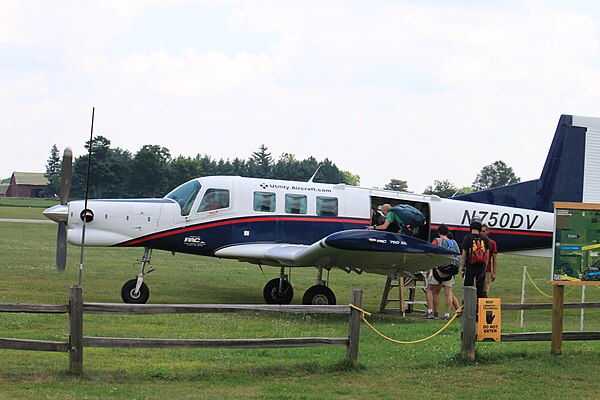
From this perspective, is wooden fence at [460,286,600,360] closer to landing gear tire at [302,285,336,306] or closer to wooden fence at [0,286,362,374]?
wooden fence at [0,286,362,374]

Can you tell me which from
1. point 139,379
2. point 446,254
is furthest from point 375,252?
point 139,379

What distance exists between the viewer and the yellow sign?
36.5 feet

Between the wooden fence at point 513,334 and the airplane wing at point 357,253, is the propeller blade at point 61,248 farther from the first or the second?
the wooden fence at point 513,334

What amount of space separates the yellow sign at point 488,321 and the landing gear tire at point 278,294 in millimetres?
8573

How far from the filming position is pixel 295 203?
18.7m

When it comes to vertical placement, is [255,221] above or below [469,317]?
above

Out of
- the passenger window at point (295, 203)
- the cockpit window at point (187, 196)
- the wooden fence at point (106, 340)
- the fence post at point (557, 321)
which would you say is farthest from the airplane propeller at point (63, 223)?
the fence post at point (557, 321)

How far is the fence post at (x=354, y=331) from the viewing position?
34.8 feet

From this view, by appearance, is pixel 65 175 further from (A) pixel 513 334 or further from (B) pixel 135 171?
(B) pixel 135 171

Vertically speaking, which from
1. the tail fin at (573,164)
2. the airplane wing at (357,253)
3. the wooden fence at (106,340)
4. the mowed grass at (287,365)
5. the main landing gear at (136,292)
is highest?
the tail fin at (573,164)

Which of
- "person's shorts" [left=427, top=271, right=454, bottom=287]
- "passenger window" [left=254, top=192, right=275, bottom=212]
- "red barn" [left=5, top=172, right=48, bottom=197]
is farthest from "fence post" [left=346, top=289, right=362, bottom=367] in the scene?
"red barn" [left=5, top=172, right=48, bottom=197]

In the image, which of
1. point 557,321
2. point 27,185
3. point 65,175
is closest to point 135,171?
point 65,175

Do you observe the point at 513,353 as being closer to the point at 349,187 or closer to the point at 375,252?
the point at 375,252

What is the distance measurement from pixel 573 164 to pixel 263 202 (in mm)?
8429
